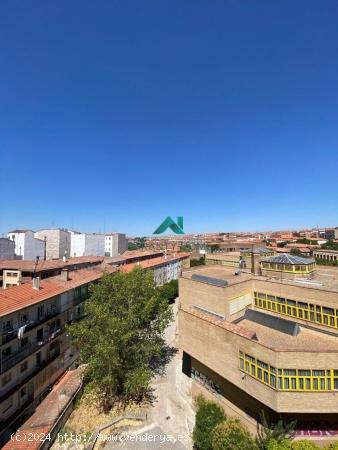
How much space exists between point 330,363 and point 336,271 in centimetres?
1564

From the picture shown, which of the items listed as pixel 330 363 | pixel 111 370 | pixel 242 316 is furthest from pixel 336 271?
pixel 111 370

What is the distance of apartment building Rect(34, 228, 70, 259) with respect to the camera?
210 ft

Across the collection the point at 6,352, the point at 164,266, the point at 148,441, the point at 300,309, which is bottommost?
the point at 148,441

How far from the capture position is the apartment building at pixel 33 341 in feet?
55.1

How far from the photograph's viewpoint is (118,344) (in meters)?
18.6

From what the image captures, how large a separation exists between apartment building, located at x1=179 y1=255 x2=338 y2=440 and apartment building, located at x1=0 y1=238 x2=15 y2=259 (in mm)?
43612

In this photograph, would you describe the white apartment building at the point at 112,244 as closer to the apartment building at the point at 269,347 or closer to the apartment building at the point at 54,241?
the apartment building at the point at 54,241

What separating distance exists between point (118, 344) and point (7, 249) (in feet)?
147

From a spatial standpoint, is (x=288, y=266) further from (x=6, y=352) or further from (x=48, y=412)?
(x=6, y=352)

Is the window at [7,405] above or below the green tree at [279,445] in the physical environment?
below

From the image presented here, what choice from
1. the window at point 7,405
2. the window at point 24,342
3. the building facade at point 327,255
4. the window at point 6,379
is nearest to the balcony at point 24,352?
the window at point 24,342

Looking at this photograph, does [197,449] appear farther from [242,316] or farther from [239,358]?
[242,316]

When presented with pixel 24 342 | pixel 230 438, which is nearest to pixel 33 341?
pixel 24 342

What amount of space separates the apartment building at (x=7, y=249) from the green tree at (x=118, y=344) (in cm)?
3745
